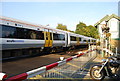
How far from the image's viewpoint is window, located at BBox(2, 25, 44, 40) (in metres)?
7.93

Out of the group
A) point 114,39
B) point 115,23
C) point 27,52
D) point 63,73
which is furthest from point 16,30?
point 115,23

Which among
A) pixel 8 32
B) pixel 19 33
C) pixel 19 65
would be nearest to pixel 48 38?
pixel 19 33

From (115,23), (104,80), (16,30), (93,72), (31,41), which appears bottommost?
(104,80)

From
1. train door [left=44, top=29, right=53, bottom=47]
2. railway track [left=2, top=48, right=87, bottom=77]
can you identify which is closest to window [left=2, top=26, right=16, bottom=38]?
railway track [left=2, top=48, right=87, bottom=77]

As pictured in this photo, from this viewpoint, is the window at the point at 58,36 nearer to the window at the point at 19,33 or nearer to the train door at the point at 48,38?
the train door at the point at 48,38

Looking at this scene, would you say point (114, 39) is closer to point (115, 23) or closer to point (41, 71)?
point (115, 23)

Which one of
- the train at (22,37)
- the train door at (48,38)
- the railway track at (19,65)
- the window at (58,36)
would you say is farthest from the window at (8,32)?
the window at (58,36)

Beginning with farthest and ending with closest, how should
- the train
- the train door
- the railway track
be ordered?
the train door
the train
the railway track

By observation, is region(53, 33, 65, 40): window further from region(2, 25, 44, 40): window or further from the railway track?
the railway track

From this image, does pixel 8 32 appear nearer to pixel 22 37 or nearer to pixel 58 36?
pixel 22 37

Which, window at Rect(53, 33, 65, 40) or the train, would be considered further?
window at Rect(53, 33, 65, 40)

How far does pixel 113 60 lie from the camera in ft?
16.2

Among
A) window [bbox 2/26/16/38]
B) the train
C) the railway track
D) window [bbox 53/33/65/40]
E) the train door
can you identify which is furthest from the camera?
window [bbox 53/33/65/40]

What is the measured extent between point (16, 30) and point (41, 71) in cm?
675
